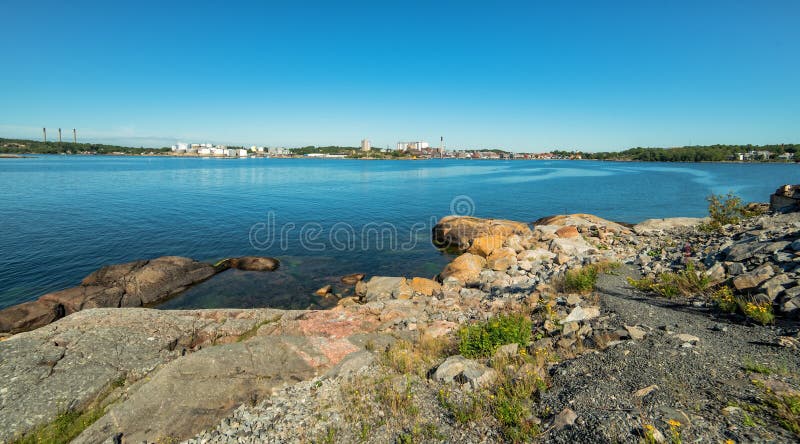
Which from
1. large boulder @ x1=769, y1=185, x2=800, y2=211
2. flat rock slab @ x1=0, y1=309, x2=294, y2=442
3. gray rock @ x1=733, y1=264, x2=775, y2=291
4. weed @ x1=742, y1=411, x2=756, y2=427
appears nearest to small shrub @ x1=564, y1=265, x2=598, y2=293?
gray rock @ x1=733, y1=264, x2=775, y2=291

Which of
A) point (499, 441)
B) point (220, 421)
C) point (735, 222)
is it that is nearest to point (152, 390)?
point (220, 421)

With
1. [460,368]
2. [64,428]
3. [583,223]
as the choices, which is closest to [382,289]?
[460,368]

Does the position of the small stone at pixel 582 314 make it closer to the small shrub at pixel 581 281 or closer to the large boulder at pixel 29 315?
the small shrub at pixel 581 281

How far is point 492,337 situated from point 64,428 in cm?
1104

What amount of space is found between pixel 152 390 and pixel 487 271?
17.1m

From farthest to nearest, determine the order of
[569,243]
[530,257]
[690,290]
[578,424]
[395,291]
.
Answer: [569,243], [530,257], [395,291], [690,290], [578,424]

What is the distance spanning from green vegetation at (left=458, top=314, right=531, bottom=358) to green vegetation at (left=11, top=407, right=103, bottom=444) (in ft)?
31.3

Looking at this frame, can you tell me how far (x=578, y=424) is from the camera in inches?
220

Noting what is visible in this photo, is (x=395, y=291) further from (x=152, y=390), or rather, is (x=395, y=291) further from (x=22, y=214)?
(x=22, y=214)

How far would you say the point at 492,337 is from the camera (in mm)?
9539

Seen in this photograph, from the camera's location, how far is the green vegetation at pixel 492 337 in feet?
30.1

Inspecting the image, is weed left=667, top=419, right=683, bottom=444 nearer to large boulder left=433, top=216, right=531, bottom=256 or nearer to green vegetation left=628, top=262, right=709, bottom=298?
green vegetation left=628, top=262, right=709, bottom=298

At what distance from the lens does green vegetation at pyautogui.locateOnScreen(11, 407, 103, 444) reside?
290 inches

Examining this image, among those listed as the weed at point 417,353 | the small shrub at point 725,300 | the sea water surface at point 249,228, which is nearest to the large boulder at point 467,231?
the sea water surface at point 249,228
